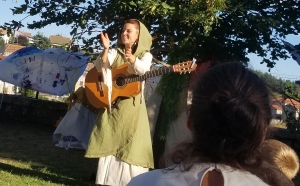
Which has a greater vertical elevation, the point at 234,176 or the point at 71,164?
the point at 234,176

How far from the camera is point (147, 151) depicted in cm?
432

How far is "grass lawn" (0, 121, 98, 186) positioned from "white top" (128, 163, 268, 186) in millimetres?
3838

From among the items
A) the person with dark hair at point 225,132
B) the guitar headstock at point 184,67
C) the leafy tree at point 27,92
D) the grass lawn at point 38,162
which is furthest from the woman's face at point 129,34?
the leafy tree at point 27,92

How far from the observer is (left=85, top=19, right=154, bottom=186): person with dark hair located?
164 inches

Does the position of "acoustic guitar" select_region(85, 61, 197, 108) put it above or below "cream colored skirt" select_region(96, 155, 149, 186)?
above

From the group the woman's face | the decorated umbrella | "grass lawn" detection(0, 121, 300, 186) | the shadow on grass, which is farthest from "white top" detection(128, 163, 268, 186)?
the decorated umbrella

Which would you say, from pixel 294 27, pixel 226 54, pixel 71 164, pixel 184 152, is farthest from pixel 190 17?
pixel 184 152

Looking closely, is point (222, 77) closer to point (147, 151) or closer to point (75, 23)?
point (147, 151)

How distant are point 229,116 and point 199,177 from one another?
0.59ft

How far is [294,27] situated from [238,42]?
586 mm

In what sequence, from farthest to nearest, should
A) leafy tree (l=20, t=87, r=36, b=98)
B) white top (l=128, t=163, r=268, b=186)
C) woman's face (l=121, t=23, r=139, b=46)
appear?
leafy tree (l=20, t=87, r=36, b=98)
woman's face (l=121, t=23, r=139, b=46)
white top (l=128, t=163, r=268, b=186)

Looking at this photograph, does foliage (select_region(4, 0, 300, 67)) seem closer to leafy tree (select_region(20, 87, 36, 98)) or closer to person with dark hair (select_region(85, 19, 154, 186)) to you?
person with dark hair (select_region(85, 19, 154, 186))

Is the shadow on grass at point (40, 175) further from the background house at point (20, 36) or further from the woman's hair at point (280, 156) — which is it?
the woman's hair at point (280, 156)

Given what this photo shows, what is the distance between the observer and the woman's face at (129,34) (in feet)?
13.7
